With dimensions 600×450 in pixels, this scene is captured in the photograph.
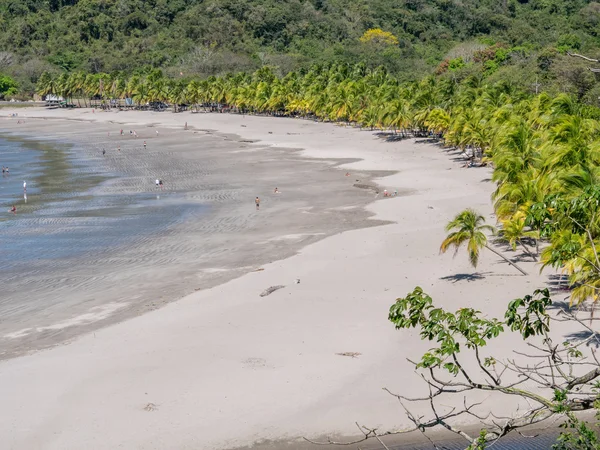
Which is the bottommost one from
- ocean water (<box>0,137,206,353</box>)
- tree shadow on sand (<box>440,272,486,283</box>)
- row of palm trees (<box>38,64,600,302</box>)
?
ocean water (<box>0,137,206,353</box>)

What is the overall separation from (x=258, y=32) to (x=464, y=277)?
459 ft

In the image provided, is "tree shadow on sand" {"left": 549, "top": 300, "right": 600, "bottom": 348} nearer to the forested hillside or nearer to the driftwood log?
the driftwood log

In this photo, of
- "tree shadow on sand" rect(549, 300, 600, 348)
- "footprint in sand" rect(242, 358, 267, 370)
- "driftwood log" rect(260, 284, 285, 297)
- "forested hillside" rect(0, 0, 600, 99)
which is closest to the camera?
"footprint in sand" rect(242, 358, 267, 370)

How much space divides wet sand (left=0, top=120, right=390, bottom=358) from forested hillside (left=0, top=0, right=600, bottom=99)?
234 feet

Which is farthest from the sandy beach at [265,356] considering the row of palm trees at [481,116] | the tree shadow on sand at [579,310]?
the row of palm trees at [481,116]

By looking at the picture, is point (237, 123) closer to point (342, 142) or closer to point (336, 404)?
point (342, 142)

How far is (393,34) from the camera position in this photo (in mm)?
163500

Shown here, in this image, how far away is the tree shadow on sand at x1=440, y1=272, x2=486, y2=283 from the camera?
28817mm

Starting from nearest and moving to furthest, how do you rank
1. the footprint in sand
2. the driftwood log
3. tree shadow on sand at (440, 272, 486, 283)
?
1. the footprint in sand
2. the driftwood log
3. tree shadow on sand at (440, 272, 486, 283)

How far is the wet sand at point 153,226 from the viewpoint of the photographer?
28406 mm

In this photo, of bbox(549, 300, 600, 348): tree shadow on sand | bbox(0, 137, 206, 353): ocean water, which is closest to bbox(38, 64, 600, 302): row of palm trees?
bbox(549, 300, 600, 348): tree shadow on sand

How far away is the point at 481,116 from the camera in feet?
199

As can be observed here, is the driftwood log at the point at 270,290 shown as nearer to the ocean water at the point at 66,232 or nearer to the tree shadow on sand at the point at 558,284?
the ocean water at the point at 66,232

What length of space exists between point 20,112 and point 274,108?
49207mm
